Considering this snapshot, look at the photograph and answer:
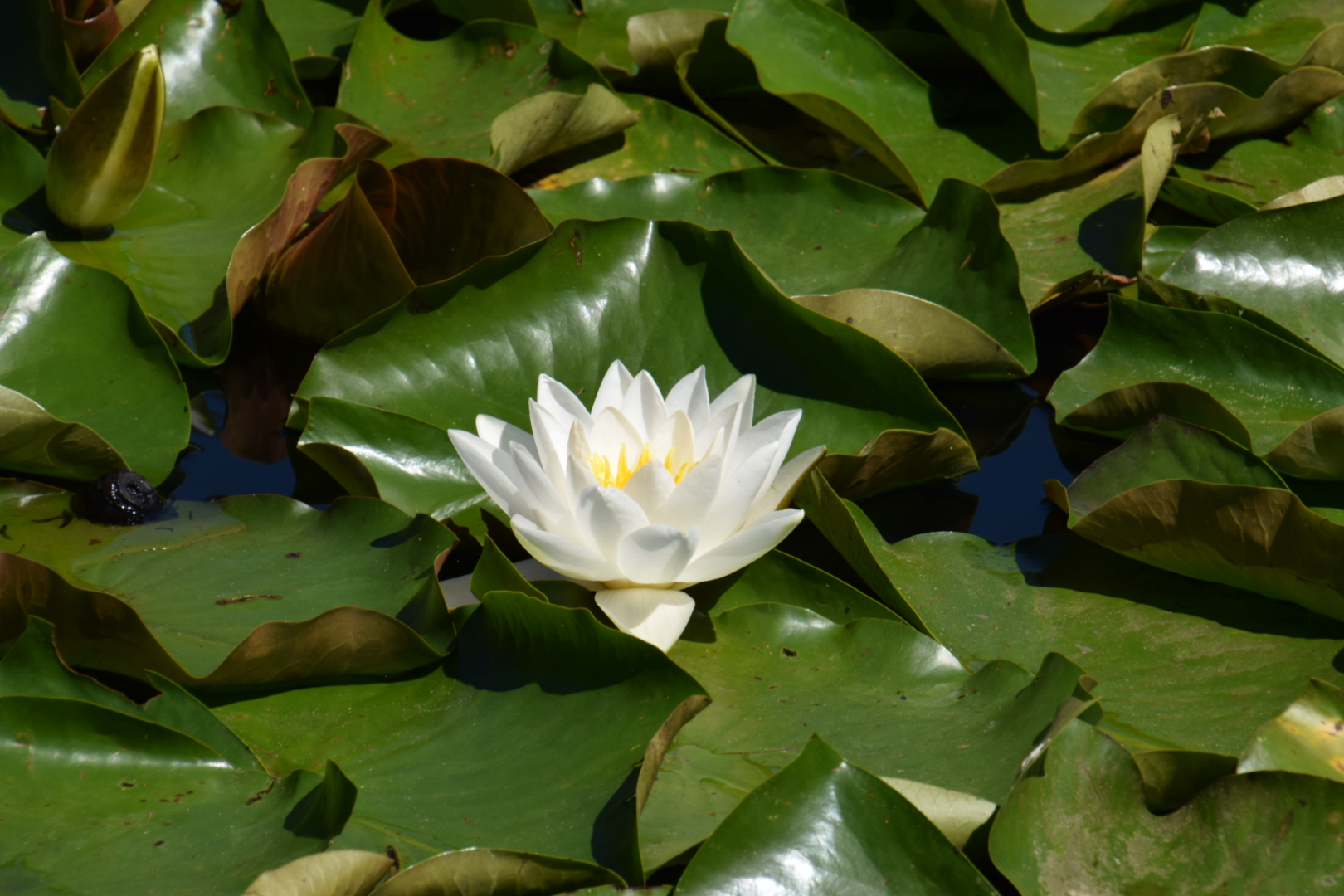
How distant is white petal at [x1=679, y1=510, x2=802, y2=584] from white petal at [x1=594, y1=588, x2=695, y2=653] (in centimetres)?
3

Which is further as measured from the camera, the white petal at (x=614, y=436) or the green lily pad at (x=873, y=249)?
the green lily pad at (x=873, y=249)

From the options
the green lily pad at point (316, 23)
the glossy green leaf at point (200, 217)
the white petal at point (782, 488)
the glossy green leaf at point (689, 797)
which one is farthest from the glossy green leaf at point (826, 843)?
the green lily pad at point (316, 23)

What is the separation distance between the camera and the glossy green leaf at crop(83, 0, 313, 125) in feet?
6.68

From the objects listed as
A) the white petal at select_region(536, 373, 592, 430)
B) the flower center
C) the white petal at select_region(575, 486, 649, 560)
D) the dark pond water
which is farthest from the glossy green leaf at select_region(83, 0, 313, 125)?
the white petal at select_region(575, 486, 649, 560)

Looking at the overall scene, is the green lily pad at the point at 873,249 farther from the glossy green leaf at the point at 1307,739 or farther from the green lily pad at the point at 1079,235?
the glossy green leaf at the point at 1307,739

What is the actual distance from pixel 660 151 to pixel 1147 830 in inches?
60.9

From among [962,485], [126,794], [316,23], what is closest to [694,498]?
[962,485]

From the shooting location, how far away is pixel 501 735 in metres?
1.11

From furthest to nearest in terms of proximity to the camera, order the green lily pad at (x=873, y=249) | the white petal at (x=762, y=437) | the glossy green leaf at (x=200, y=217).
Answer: the glossy green leaf at (x=200, y=217)
the green lily pad at (x=873, y=249)
the white petal at (x=762, y=437)

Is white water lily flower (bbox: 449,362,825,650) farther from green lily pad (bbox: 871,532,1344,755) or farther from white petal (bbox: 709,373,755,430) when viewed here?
green lily pad (bbox: 871,532,1344,755)

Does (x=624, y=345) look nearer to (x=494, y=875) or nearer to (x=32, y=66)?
(x=494, y=875)

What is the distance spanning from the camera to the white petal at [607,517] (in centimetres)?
115

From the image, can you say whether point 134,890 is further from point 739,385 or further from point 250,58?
point 250,58

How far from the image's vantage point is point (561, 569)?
1229 mm
